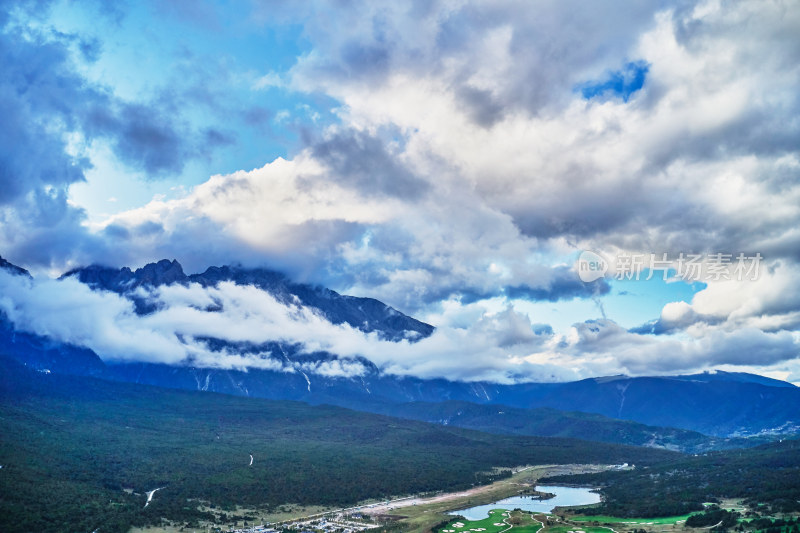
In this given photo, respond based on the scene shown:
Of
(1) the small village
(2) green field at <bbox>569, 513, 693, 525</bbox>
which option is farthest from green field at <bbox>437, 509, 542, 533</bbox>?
(1) the small village

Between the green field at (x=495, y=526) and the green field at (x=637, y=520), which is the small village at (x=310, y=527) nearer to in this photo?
the green field at (x=495, y=526)

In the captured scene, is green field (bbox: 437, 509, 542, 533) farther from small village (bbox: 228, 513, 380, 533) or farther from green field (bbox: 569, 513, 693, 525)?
small village (bbox: 228, 513, 380, 533)

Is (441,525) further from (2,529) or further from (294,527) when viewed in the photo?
(2,529)

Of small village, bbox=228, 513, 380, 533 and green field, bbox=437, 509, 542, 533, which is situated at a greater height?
green field, bbox=437, 509, 542, 533

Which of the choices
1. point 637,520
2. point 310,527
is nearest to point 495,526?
point 637,520

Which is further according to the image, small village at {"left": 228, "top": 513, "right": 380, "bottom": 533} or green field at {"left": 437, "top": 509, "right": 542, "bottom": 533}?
small village at {"left": 228, "top": 513, "right": 380, "bottom": 533}

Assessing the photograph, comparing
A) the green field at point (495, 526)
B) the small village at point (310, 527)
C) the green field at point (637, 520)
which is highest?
the green field at point (637, 520)

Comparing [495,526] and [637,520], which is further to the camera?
[637,520]

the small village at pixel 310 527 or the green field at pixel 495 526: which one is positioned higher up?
the green field at pixel 495 526

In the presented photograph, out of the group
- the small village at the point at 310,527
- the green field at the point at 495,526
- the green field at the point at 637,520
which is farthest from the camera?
the green field at the point at 637,520

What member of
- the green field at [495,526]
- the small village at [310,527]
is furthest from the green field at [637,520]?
the small village at [310,527]

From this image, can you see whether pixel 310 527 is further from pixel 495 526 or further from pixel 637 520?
pixel 637 520
